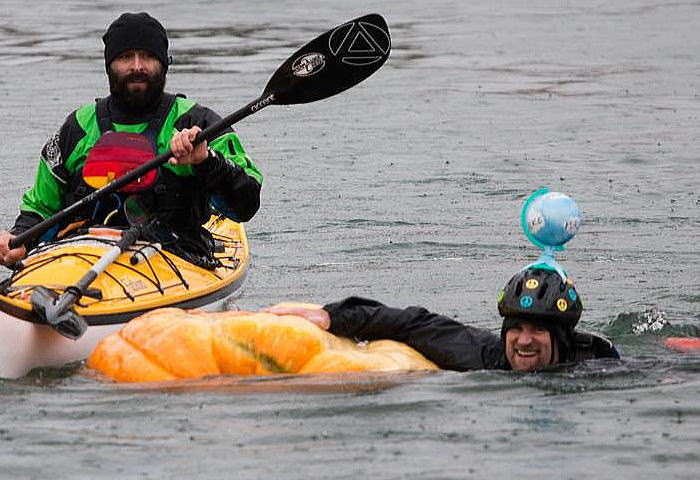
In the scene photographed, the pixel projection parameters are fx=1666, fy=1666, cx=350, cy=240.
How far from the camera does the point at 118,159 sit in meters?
7.64

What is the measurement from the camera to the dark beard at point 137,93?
25.4 ft

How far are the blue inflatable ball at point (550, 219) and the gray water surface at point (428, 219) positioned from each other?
21.1 inches

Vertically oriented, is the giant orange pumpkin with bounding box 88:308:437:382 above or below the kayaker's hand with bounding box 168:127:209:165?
below

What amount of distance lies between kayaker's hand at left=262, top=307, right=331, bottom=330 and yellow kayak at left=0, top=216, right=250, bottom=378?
806mm

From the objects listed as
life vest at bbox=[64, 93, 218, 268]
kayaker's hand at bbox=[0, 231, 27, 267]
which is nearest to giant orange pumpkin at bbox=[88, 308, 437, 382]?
kayaker's hand at bbox=[0, 231, 27, 267]

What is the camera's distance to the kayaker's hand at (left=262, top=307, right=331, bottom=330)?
6707 mm

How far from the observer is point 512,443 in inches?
226

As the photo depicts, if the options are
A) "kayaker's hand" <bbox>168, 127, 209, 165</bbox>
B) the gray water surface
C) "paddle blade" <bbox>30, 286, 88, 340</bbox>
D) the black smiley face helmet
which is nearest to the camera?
the gray water surface

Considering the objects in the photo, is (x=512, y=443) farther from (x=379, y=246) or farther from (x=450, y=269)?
(x=379, y=246)

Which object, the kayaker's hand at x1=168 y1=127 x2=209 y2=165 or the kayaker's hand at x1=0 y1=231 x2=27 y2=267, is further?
the kayaker's hand at x1=0 y1=231 x2=27 y2=267

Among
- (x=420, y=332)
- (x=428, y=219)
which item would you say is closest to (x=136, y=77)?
(x=420, y=332)

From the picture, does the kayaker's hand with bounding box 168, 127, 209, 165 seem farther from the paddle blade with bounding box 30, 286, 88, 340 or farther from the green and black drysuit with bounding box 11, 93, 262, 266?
the paddle blade with bounding box 30, 286, 88, 340

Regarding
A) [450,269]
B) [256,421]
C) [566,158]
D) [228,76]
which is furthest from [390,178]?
[256,421]

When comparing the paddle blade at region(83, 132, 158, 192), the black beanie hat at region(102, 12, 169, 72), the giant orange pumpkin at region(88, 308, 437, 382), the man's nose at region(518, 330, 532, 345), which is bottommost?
the giant orange pumpkin at region(88, 308, 437, 382)
